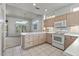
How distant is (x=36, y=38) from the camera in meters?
4.43

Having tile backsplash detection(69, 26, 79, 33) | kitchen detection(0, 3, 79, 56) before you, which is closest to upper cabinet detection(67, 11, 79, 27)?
kitchen detection(0, 3, 79, 56)

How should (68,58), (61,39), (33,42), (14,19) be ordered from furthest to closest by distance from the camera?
(14,19) → (33,42) → (61,39) → (68,58)

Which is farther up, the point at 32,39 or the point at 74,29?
the point at 74,29

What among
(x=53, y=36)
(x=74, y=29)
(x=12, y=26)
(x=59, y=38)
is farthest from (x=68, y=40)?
(x=12, y=26)

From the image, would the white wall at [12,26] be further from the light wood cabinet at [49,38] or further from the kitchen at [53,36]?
the light wood cabinet at [49,38]

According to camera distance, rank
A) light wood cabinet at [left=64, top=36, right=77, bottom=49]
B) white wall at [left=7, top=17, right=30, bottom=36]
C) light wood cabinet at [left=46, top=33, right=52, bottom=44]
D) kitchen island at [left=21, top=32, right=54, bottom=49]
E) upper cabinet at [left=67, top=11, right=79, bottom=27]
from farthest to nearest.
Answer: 1. white wall at [left=7, top=17, right=30, bottom=36]
2. light wood cabinet at [left=46, top=33, right=52, bottom=44]
3. kitchen island at [left=21, top=32, right=54, bottom=49]
4. upper cabinet at [left=67, top=11, right=79, bottom=27]
5. light wood cabinet at [left=64, top=36, right=77, bottom=49]

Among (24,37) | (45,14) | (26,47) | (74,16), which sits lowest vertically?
(26,47)

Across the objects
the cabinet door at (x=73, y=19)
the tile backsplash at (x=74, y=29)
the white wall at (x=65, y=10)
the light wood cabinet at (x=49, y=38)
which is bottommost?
the light wood cabinet at (x=49, y=38)

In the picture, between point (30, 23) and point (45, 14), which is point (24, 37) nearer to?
point (45, 14)

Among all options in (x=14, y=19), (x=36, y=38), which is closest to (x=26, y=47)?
(x=36, y=38)

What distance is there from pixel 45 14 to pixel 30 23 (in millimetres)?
3550

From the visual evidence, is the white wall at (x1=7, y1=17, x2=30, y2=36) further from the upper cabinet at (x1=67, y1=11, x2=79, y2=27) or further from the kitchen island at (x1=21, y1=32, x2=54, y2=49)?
the upper cabinet at (x1=67, y1=11, x2=79, y2=27)

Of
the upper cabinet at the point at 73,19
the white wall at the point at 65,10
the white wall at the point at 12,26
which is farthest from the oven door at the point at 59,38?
the white wall at the point at 12,26

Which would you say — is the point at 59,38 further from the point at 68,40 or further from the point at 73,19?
the point at 73,19
